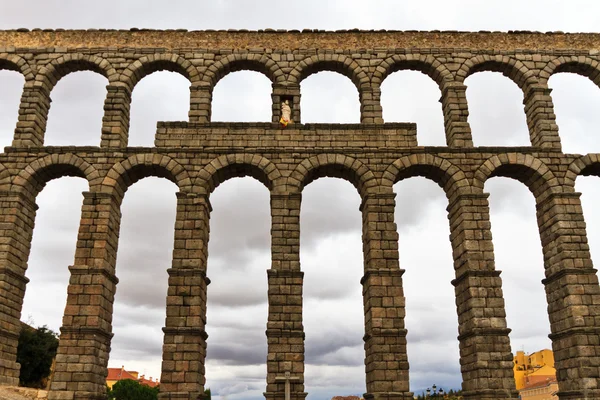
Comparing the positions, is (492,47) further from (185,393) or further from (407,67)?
(185,393)

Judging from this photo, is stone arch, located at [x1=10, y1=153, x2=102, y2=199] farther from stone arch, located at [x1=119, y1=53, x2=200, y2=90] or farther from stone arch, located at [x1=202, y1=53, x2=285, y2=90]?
stone arch, located at [x1=202, y1=53, x2=285, y2=90]

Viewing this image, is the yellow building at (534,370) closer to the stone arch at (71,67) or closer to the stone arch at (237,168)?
the stone arch at (237,168)

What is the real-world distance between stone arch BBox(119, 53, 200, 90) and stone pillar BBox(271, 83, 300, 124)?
301cm

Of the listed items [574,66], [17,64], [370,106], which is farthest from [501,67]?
[17,64]

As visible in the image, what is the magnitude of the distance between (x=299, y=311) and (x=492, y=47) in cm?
1269

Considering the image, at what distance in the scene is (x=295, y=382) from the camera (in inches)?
593

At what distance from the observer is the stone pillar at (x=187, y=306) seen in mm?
15195

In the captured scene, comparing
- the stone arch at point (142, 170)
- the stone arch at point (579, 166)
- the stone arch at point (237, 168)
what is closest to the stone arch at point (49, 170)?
the stone arch at point (142, 170)

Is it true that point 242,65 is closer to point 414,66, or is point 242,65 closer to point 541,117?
point 414,66

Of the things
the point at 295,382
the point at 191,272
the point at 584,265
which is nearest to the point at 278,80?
the point at 191,272

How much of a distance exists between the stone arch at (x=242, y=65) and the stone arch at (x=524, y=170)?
7.98 metres

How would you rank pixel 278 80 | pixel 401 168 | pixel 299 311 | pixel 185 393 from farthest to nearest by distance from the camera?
1. pixel 278 80
2. pixel 401 168
3. pixel 299 311
4. pixel 185 393

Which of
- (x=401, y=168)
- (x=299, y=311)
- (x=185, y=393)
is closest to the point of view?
(x=185, y=393)

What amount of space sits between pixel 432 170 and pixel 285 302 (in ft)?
22.9
